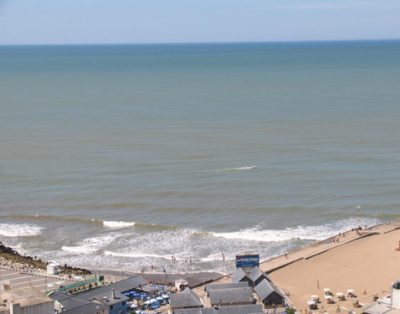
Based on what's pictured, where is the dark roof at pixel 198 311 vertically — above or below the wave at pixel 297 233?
below

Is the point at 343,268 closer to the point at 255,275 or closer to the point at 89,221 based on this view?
the point at 255,275

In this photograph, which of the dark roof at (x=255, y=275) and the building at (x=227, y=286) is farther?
the dark roof at (x=255, y=275)

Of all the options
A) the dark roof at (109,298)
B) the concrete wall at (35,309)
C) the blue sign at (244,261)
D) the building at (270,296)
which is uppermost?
the blue sign at (244,261)

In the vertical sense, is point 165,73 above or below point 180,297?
above

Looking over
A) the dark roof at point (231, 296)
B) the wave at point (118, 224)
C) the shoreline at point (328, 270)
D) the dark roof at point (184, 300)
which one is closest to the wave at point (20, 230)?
the wave at point (118, 224)

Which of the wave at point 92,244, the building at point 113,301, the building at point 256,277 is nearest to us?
the building at point 113,301

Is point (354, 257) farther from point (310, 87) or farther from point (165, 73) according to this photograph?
point (165, 73)

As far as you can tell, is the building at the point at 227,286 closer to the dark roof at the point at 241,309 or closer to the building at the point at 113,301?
the dark roof at the point at 241,309

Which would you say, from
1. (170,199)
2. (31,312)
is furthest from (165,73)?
(31,312)

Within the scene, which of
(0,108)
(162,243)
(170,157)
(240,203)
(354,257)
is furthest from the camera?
(0,108)
